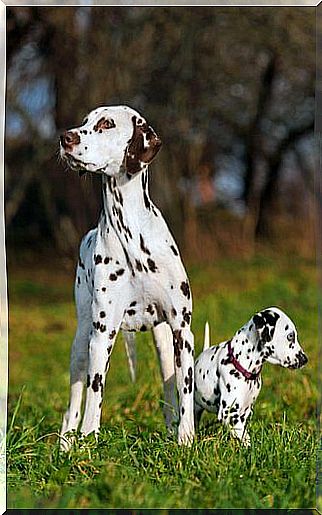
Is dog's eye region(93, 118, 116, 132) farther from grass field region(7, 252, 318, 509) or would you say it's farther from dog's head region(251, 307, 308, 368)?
grass field region(7, 252, 318, 509)

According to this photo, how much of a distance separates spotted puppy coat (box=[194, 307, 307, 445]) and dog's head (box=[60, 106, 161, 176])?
2.73ft

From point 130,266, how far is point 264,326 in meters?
0.61

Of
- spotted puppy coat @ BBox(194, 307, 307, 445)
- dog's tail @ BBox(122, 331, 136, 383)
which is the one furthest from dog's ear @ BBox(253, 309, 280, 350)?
dog's tail @ BBox(122, 331, 136, 383)

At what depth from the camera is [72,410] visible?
428 centimetres

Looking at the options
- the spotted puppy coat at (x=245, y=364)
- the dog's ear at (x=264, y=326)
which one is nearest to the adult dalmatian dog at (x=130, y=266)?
the spotted puppy coat at (x=245, y=364)

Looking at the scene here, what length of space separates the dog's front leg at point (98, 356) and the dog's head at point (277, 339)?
585 millimetres

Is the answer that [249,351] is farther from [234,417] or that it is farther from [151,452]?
[151,452]

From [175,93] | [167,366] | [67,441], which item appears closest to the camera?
[67,441]

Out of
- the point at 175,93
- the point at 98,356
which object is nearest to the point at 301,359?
the point at 98,356

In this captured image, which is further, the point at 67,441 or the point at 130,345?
the point at 130,345

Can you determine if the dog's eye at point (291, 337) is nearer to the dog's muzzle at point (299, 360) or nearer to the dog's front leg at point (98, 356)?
the dog's muzzle at point (299, 360)

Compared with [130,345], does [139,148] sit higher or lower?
higher

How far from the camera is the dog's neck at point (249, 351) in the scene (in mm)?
3930

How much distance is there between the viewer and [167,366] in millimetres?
4176
